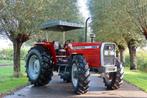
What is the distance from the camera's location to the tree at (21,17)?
61.1 ft

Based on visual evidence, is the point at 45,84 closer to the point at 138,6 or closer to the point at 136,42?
the point at 138,6

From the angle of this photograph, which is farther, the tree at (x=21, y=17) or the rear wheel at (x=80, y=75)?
the tree at (x=21, y=17)

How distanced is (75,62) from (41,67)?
2149mm

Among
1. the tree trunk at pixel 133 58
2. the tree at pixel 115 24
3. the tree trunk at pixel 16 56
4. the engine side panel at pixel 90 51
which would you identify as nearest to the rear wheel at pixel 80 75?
the engine side panel at pixel 90 51

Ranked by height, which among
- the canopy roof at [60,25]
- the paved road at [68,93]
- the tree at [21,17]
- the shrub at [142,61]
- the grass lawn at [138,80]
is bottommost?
the paved road at [68,93]

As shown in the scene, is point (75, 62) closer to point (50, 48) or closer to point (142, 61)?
point (50, 48)

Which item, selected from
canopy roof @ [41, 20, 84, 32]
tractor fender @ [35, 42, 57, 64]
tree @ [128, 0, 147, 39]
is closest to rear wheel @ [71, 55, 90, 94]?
tractor fender @ [35, 42, 57, 64]

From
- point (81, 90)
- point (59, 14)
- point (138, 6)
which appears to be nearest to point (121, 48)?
point (138, 6)

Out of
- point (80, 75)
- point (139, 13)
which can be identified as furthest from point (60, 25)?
point (139, 13)

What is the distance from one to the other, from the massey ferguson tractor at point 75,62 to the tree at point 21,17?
8.80ft

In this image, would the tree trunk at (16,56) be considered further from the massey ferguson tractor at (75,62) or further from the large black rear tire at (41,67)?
the large black rear tire at (41,67)

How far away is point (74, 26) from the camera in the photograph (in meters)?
16.4

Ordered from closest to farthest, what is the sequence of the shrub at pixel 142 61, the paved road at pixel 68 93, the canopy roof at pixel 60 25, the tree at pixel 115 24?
the paved road at pixel 68 93 → the canopy roof at pixel 60 25 → the tree at pixel 115 24 → the shrub at pixel 142 61

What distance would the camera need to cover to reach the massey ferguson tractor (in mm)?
13703
